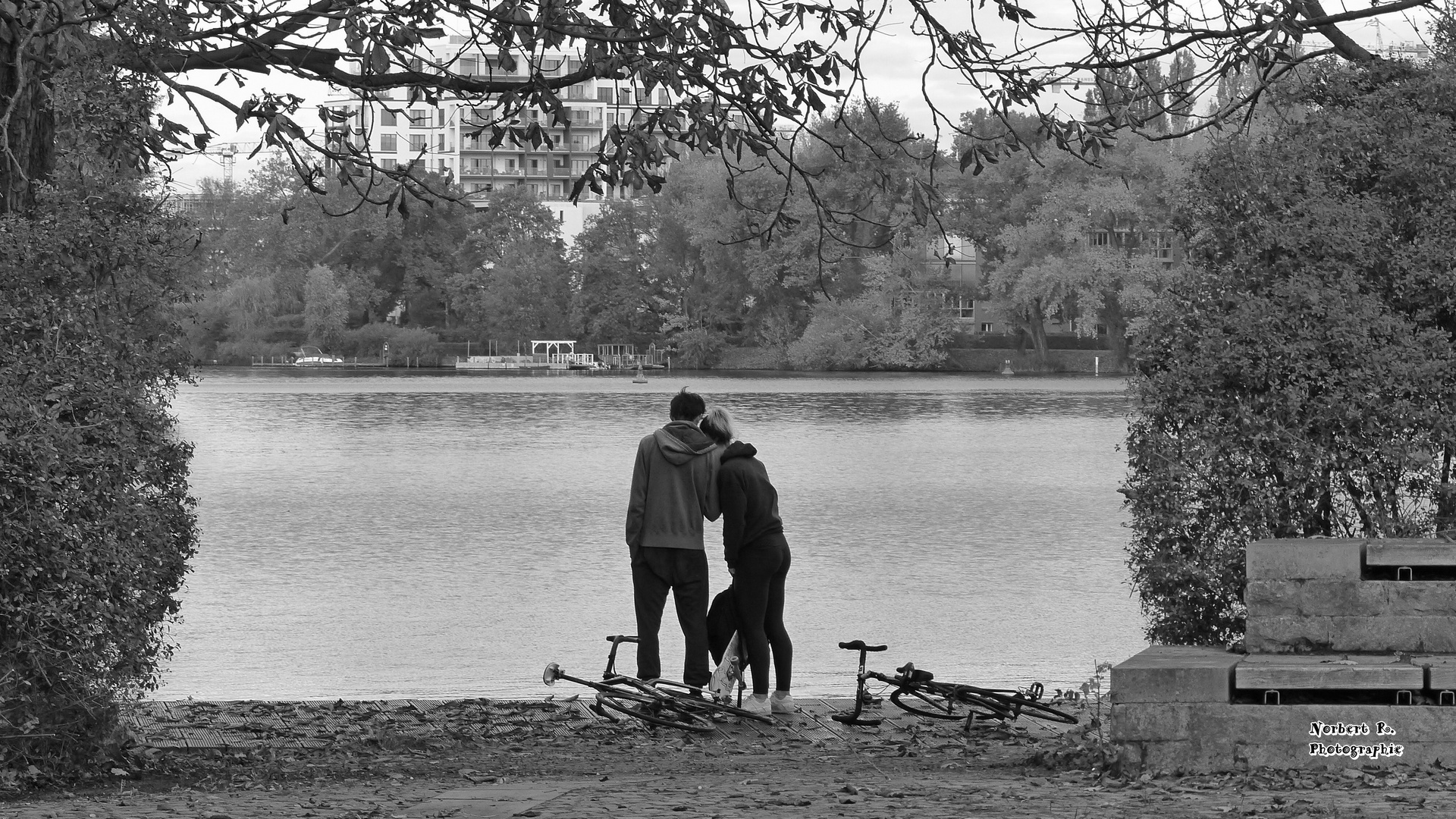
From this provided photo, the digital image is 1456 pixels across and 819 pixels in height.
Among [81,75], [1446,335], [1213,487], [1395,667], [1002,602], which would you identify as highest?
[81,75]

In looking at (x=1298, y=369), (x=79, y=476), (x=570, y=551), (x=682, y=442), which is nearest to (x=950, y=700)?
(x=682, y=442)

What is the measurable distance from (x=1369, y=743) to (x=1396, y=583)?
2.68 feet

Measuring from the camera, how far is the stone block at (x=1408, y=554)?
745 cm

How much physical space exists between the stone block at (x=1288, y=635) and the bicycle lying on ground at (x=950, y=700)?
A: 1673mm

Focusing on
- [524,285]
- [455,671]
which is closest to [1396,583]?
[455,671]

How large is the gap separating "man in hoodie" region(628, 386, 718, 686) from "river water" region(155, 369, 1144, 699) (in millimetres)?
2418

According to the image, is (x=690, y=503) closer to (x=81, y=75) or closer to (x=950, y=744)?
(x=950, y=744)

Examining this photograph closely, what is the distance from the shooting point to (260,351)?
124125mm

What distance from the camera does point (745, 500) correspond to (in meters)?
9.57

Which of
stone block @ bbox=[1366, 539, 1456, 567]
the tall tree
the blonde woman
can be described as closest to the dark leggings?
the blonde woman

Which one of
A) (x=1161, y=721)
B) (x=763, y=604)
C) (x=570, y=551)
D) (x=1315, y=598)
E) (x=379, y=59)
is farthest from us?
(x=570, y=551)

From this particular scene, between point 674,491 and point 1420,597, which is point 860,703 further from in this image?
point 1420,597

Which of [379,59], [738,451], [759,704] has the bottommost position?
[759,704]

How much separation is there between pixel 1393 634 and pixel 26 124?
6869 millimetres
